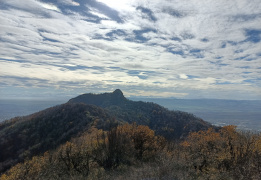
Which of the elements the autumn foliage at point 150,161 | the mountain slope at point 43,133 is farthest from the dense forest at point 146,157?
the mountain slope at point 43,133

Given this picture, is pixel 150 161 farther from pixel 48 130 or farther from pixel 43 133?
pixel 48 130

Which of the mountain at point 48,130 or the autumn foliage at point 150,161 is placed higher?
the autumn foliage at point 150,161

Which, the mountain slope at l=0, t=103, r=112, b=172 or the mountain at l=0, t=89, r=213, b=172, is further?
the mountain slope at l=0, t=103, r=112, b=172

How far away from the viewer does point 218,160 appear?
11.2 meters

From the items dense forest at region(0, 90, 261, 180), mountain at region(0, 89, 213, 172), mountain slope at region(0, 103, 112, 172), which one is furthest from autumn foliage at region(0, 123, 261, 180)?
mountain slope at region(0, 103, 112, 172)

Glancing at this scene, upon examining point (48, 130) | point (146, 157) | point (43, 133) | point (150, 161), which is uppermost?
point (150, 161)

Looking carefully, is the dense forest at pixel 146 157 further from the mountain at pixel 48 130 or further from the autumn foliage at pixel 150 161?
the mountain at pixel 48 130

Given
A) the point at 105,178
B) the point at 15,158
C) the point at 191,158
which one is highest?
the point at 191,158

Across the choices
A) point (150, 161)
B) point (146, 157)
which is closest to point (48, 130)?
point (146, 157)

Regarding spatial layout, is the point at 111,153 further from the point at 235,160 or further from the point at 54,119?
Result: the point at 54,119

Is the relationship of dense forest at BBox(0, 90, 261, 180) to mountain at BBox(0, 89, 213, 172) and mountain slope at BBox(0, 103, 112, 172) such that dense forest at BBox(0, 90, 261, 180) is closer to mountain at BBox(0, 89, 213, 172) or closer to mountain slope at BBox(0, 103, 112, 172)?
mountain at BBox(0, 89, 213, 172)

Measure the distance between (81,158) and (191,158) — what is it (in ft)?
34.1

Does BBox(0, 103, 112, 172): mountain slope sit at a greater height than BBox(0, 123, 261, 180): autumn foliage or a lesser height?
lesser

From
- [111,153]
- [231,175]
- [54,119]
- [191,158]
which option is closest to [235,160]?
[231,175]
